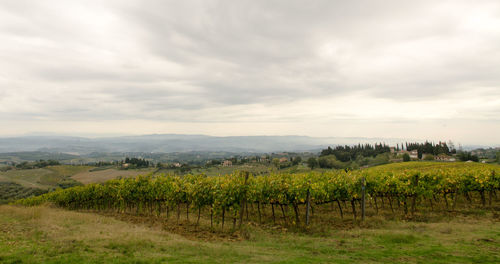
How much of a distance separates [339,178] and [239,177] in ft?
20.8

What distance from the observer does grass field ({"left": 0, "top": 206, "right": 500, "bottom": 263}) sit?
770cm

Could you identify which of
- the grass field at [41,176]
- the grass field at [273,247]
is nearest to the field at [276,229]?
the grass field at [273,247]

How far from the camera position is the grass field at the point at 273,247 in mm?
7695

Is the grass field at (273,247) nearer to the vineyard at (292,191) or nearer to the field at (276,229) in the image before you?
the field at (276,229)

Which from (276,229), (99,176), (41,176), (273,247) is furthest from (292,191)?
(41,176)

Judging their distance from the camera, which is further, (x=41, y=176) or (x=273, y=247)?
(x=41, y=176)

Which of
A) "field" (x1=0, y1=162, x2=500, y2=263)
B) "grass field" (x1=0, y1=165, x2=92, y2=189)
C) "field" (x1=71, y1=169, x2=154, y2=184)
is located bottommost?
"grass field" (x1=0, y1=165, x2=92, y2=189)

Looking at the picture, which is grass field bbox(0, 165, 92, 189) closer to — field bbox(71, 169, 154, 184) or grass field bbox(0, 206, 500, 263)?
field bbox(71, 169, 154, 184)

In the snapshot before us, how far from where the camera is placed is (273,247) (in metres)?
9.78

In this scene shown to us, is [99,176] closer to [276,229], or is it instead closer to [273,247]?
[276,229]

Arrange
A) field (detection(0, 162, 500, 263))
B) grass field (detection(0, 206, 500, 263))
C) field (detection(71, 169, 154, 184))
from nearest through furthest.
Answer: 1. grass field (detection(0, 206, 500, 263))
2. field (detection(0, 162, 500, 263))
3. field (detection(71, 169, 154, 184))

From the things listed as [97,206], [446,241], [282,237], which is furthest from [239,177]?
[97,206]

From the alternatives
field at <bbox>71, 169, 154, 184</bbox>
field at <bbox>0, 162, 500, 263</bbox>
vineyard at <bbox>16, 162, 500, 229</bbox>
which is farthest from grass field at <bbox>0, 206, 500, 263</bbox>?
field at <bbox>71, 169, 154, 184</bbox>

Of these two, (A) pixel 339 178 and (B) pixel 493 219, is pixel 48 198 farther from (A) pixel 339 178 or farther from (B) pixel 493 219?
(B) pixel 493 219
